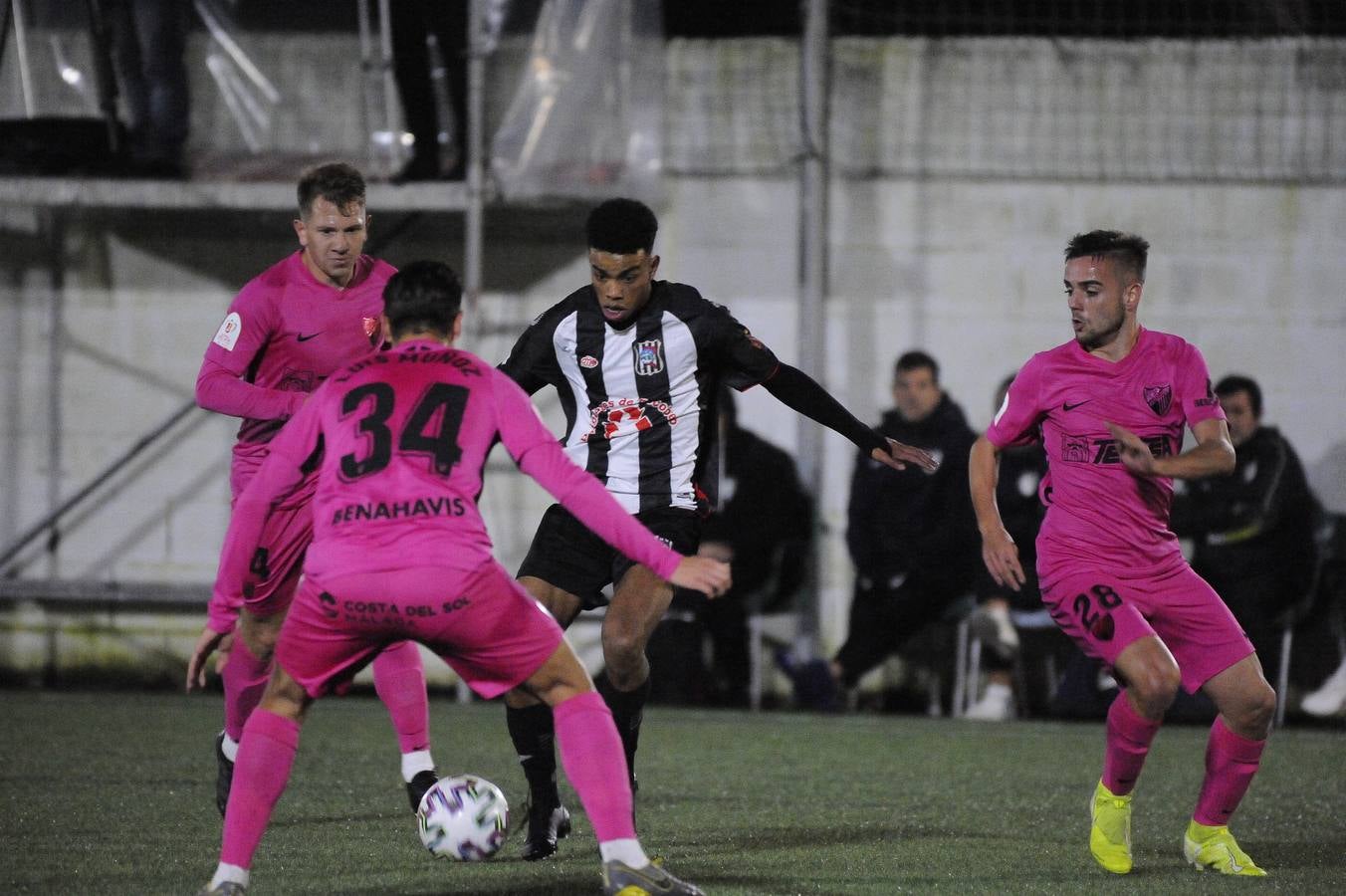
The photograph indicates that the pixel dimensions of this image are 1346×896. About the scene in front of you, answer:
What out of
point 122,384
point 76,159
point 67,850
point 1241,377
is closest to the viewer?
point 67,850

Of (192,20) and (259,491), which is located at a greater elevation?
(192,20)

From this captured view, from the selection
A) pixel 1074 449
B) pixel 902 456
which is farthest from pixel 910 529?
pixel 1074 449

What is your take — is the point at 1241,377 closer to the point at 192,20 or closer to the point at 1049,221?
the point at 1049,221

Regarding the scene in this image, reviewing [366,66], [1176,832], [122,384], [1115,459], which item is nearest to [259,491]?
[1115,459]

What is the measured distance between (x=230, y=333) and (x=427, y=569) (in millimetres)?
2080

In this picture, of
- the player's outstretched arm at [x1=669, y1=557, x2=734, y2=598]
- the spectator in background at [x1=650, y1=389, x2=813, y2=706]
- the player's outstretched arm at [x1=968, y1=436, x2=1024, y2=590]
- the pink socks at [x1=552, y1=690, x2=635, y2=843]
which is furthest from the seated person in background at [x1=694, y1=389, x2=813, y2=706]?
the player's outstretched arm at [x1=669, y1=557, x2=734, y2=598]

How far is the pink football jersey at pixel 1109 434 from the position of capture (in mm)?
5281

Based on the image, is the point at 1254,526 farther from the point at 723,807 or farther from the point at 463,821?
the point at 463,821

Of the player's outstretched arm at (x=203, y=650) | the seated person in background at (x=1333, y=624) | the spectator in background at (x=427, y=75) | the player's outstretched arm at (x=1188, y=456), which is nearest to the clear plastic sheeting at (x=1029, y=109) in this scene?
the spectator in background at (x=427, y=75)

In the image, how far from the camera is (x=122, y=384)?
11367 millimetres

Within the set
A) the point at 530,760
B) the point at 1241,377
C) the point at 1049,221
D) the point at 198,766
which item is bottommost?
the point at 198,766

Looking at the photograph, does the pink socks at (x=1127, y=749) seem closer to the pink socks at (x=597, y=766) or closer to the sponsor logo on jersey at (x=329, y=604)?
the pink socks at (x=597, y=766)

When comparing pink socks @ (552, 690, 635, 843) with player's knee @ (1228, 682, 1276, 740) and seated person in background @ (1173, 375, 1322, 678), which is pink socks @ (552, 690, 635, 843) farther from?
seated person in background @ (1173, 375, 1322, 678)

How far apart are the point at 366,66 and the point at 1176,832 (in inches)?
268
